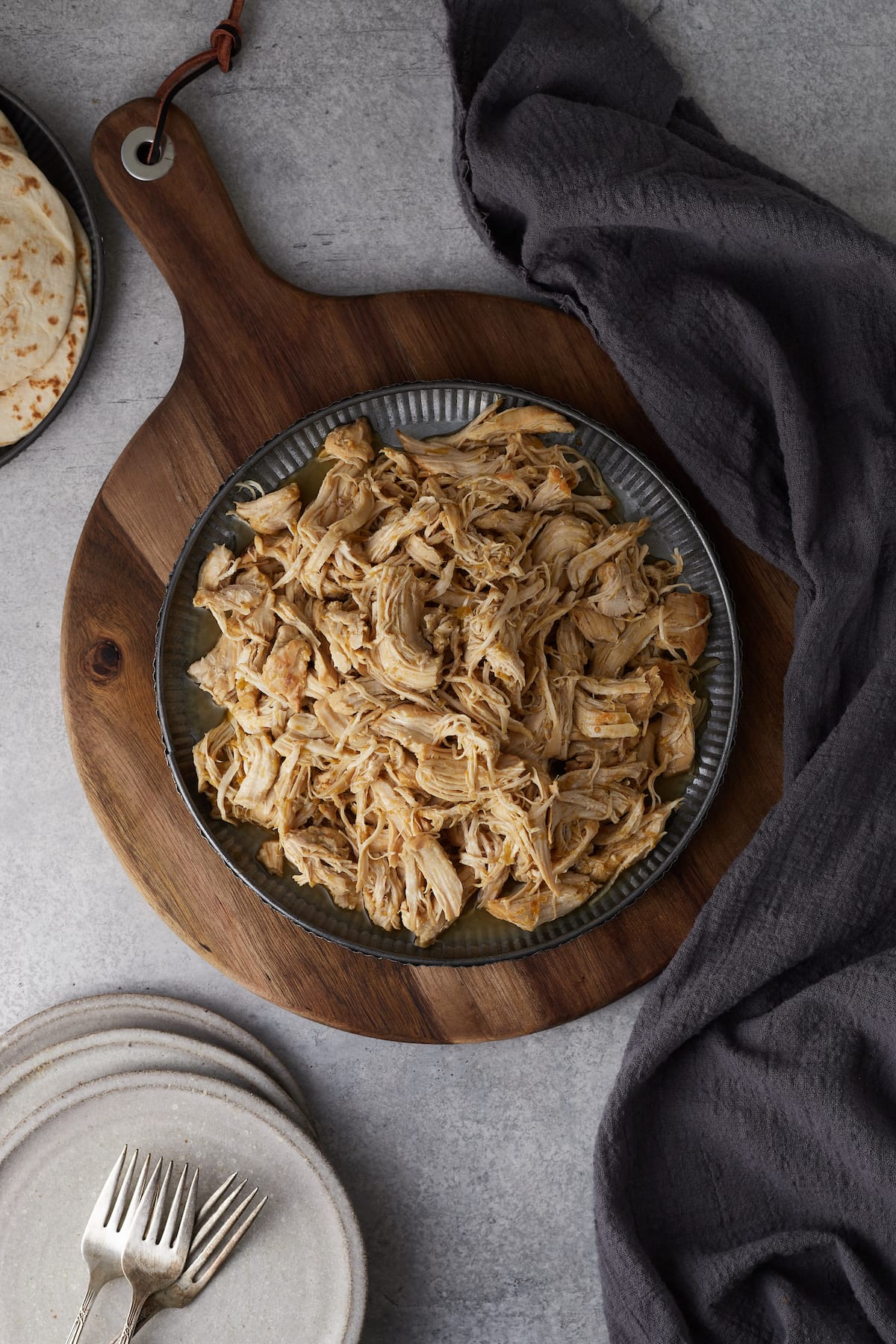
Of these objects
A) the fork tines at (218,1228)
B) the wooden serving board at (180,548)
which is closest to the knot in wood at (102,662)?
the wooden serving board at (180,548)

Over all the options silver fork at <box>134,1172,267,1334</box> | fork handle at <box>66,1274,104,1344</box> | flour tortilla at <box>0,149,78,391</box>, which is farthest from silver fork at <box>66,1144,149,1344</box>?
flour tortilla at <box>0,149,78,391</box>

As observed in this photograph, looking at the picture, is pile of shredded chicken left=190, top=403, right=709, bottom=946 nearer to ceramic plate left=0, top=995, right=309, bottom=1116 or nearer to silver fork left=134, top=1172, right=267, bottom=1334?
ceramic plate left=0, top=995, right=309, bottom=1116

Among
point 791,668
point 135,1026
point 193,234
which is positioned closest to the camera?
point 791,668

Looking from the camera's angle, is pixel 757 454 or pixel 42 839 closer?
pixel 757 454

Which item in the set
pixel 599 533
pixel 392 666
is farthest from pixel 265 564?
pixel 599 533

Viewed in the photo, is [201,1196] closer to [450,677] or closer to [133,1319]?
[133,1319]

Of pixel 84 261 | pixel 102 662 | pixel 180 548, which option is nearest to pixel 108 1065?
pixel 102 662

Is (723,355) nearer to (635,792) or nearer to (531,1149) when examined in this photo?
(635,792)
